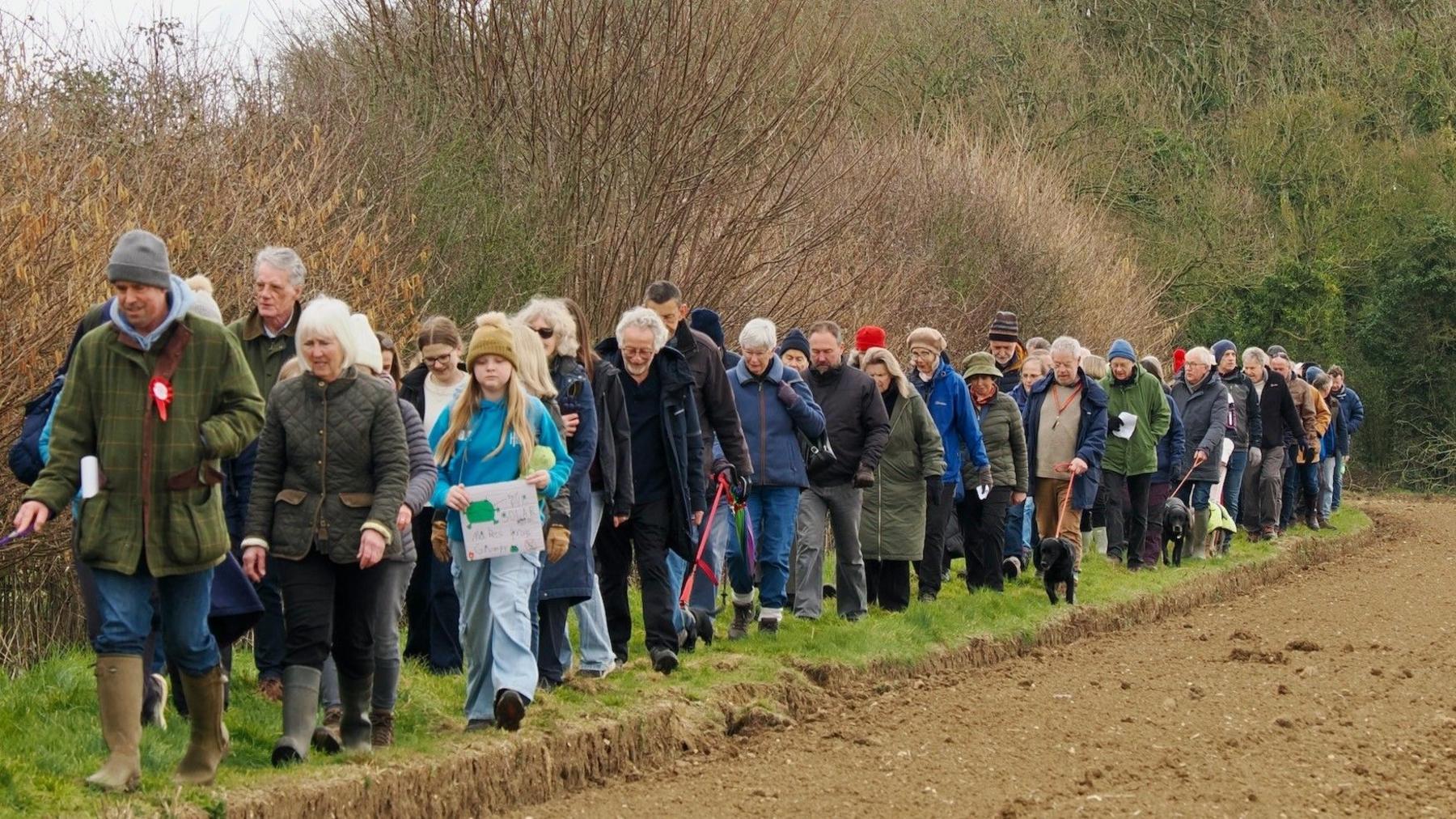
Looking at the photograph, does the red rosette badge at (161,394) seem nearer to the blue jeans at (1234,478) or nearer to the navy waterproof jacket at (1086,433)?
the navy waterproof jacket at (1086,433)

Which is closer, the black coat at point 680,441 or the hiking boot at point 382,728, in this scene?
the hiking boot at point 382,728

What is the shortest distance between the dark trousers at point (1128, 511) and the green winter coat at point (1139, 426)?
134 millimetres

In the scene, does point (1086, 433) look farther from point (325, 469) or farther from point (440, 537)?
point (325, 469)

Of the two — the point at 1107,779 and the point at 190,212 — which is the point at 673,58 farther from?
the point at 1107,779

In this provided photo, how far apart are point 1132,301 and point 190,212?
81.3ft

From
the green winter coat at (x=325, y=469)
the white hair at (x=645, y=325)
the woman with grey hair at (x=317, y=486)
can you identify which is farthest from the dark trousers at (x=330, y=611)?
the white hair at (x=645, y=325)

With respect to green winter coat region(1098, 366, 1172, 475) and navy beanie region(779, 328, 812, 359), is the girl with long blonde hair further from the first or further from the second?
green winter coat region(1098, 366, 1172, 475)

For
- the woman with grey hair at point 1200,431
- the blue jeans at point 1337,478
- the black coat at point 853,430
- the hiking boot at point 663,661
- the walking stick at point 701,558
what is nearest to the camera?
the hiking boot at point 663,661

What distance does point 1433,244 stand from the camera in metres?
36.7

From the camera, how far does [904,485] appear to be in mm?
13844

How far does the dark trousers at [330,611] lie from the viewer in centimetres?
802

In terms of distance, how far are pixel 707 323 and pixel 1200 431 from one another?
9.39 meters

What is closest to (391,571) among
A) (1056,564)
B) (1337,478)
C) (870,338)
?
(870,338)

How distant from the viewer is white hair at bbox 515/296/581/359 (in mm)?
9844
